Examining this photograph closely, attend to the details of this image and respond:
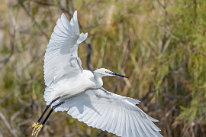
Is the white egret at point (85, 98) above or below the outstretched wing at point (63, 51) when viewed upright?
below

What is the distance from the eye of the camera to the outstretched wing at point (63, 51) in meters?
3.38

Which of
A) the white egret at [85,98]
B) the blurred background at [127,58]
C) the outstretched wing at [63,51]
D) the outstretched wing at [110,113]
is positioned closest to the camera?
the outstretched wing at [63,51]

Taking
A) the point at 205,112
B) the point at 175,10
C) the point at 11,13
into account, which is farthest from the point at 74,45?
the point at 11,13

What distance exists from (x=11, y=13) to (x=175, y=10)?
8.28 feet

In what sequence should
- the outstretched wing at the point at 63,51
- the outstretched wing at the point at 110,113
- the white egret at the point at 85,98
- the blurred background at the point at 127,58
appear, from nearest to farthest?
the outstretched wing at the point at 63,51
the white egret at the point at 85,98
the outstretched wing at the point at 110,113
the blurred background at the point at 127,58

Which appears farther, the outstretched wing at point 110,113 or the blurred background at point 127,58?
the blurred background at point 127,58

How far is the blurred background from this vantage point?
15.4 feet

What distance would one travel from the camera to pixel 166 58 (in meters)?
4.78

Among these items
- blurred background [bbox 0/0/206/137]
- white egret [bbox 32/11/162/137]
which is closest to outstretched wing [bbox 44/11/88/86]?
white egret [bbox 32/11/162/137]

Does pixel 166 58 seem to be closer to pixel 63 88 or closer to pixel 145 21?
pixel 145 21

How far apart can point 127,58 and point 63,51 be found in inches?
79.3

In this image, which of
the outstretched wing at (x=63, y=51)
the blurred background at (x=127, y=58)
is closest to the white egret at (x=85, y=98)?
the outstretched wing at (x=63, y=51)

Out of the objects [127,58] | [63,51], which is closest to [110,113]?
[63,51]

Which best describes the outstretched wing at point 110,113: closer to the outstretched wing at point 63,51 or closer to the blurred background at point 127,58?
the outstretched wing at point 63,51
